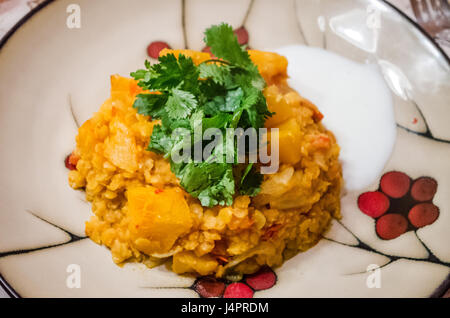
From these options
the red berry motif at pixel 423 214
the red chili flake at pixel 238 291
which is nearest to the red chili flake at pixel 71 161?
the red chili flake at pixel 238 291

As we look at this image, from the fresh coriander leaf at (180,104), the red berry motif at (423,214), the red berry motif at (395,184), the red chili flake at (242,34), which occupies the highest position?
the red chili flake at (242,34)

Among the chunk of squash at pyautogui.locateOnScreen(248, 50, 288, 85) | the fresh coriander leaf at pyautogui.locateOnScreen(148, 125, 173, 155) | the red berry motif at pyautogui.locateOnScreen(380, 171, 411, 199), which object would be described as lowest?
the red berry motif at pyautogui.locateOnScreen(380, 171, 411, 199)

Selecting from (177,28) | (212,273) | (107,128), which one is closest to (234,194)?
(212,273)

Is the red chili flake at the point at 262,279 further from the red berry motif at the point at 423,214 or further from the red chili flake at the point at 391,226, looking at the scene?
the red berry motif at the point at 423,214

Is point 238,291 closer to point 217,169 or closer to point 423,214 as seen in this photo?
point 217,169

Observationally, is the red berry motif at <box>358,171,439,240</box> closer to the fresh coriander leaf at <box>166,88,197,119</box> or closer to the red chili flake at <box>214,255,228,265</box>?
the red chili flake at <box>214,255,228,265</box>

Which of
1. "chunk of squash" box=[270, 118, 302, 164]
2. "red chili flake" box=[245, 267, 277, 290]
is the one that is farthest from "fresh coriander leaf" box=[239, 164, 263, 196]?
"red chili flake" box=[245, 267, 277, 290]

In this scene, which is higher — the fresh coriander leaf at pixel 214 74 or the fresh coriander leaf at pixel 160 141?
the fresh coriander leaf at pixel 214 74

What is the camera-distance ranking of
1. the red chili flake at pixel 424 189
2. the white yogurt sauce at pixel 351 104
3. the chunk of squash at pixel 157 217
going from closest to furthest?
1. the chunk of squash at pixel 157 217
2. the red chili flake at pixel 424 189
3. the white yogurt sauce at pixel 351 104
